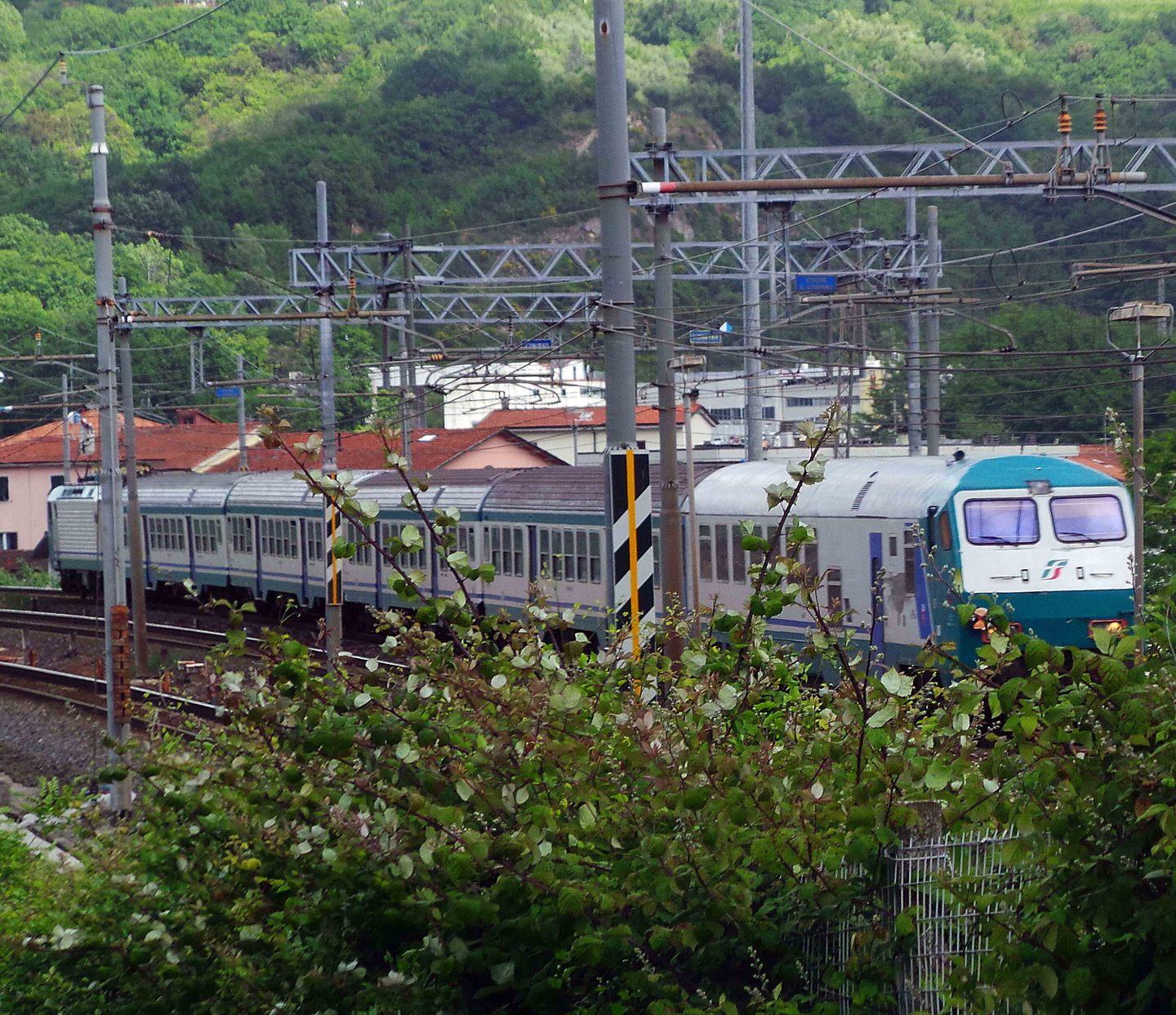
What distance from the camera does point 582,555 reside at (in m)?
23.3

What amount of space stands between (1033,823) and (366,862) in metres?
2.21

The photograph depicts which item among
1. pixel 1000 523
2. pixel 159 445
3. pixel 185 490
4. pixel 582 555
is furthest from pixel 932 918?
pixel 159 445

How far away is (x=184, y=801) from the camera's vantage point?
597cm

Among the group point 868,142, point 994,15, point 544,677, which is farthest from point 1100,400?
point 544,677

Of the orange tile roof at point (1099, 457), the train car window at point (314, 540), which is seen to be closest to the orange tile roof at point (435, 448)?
the train car window at point (314, 540)

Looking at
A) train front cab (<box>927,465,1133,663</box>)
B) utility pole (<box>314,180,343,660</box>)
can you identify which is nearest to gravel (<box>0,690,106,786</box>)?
utility pole (<box>314,180,343,660</box>)

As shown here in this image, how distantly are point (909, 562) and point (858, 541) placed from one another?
1134 millimetres

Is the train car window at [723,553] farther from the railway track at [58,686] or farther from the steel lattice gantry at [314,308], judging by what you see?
the railway track at [58,686]

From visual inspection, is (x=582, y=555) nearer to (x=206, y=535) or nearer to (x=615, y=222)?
(x=615, y=222)

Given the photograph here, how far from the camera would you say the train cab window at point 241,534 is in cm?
3638

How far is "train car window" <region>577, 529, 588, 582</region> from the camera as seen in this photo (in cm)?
2311

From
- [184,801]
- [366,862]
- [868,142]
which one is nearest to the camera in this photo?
[366,862]

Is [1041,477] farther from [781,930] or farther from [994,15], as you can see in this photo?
[994,15]

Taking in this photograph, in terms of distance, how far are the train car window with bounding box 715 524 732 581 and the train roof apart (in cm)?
72
